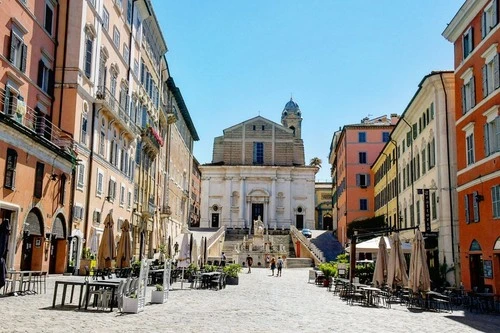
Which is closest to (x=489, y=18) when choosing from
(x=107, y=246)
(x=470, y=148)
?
(x=470, y=148)

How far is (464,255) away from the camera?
25.8m

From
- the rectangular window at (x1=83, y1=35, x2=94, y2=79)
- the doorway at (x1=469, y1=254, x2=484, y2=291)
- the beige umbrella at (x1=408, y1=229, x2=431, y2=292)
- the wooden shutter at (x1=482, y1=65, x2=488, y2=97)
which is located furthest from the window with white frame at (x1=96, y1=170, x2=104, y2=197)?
the wooden shutter at (x1=482, y1=65, x2=488, y2=97)

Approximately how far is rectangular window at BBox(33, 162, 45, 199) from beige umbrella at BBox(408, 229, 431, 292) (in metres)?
15.7

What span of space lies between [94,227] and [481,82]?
69.7ft

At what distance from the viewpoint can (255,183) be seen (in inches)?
3164

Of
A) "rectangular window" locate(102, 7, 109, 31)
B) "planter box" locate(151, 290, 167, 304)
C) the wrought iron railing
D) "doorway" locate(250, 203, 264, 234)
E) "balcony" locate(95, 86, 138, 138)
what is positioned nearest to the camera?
"planter box" locate(151, 290, 167, 304)

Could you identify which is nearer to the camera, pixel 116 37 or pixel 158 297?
pixel 158 297

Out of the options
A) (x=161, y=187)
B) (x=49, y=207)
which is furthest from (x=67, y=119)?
(x=161, y=187)

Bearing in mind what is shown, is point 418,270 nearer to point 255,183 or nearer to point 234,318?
point 234,318

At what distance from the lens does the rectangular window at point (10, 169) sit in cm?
2128

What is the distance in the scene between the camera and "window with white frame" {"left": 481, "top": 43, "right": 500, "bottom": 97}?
22547 millimetres

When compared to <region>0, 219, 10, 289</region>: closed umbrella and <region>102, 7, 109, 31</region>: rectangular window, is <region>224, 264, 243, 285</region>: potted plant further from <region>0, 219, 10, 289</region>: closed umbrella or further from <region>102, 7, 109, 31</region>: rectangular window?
<region>0, 219, 10, 289</region>: closed umbrella

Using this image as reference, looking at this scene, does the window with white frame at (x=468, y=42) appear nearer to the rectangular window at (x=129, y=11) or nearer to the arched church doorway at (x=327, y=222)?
the rectangular window at (x=129, y=11)

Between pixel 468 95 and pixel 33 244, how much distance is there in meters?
20.9
